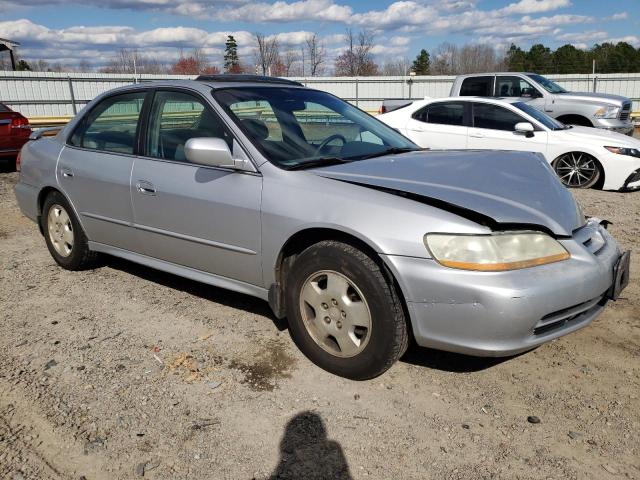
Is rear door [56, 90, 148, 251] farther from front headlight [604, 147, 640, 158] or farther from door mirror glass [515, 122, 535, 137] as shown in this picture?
front headlight [604, 147, 640, 158]

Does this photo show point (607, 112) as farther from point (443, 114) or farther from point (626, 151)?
point (443, 114)

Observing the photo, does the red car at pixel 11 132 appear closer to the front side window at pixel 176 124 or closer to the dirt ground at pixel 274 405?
the dirt ground at pixel 274 405

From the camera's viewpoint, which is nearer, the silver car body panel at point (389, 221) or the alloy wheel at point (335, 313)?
the silver car body panel at point (389, 221)

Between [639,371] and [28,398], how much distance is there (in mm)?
3348

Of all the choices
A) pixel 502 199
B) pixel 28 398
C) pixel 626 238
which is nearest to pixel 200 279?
pixel 28 398

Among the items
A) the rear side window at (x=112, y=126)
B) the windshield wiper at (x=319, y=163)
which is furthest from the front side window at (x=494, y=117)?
the rear side window at (x=112, y=126)

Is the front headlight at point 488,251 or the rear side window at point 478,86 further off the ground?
the rear side window at point 478,86

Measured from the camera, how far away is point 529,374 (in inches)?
122

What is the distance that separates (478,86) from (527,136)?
4667 mm

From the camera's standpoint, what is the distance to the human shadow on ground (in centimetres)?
234

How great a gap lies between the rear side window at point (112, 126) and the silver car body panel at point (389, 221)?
124 mm

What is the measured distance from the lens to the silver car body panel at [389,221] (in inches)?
102

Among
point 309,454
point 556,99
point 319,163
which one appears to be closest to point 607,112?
point 556,99

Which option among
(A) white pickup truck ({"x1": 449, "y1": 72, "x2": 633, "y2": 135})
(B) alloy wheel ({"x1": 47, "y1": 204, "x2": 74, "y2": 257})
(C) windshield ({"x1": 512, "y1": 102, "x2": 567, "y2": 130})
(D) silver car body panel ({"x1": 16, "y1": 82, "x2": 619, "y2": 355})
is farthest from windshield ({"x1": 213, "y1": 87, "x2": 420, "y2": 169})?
(A) white pickup truck ({"x1": 449, "y1": 72, "x2": 633, "y2": 135})
